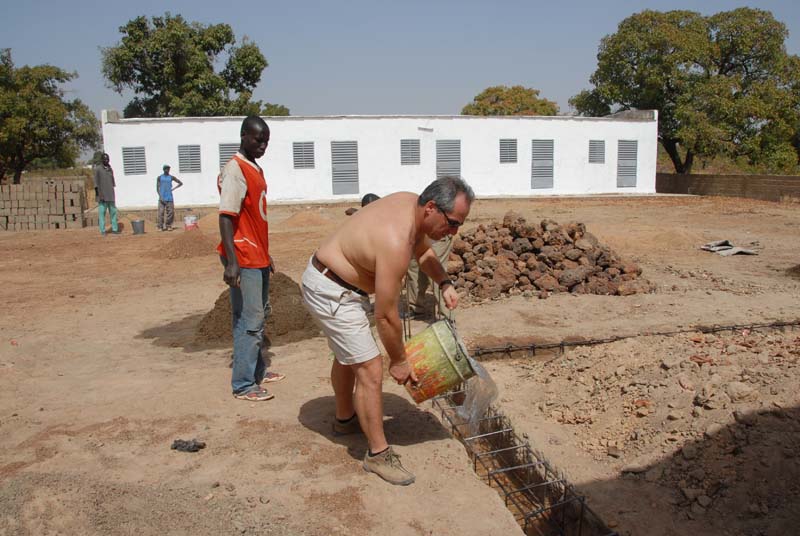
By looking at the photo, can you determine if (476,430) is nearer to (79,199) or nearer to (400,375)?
(400,375)

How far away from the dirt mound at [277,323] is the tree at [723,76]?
24.1m

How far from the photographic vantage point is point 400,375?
127 inches

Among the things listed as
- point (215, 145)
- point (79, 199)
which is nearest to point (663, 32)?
point (215, 145)

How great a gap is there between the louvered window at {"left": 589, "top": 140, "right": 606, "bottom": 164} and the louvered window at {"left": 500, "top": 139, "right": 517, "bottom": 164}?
343cm

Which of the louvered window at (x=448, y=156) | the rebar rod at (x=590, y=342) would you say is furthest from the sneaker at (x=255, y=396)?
the louvered window at (x=448, y=156)

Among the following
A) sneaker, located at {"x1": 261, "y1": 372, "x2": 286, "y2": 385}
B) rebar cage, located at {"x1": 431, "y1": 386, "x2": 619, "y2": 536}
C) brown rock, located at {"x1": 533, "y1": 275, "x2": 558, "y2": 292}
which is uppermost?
brown rock, located at {"x1": 533, "y1": 275, "x2": 558, "y2": 292}

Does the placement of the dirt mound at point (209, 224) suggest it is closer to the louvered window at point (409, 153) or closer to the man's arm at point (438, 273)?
the louvered window at point (409, 153)

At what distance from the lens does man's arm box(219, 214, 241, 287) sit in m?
4.03

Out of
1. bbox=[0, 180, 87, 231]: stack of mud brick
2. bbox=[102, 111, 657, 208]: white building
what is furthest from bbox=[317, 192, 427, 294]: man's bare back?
bbox=[102, 111, 657, 208]: white building

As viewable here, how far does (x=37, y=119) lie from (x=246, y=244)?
85.7 feet

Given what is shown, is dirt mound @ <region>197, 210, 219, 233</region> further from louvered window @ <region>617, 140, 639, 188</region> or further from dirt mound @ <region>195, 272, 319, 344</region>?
louvered window @ <region>617, 140, 639, 188</region>

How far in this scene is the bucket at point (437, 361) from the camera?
3.40 m

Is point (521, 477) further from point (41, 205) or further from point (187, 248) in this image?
point (41, 205)

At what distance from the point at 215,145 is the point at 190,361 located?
18230 millimetres
